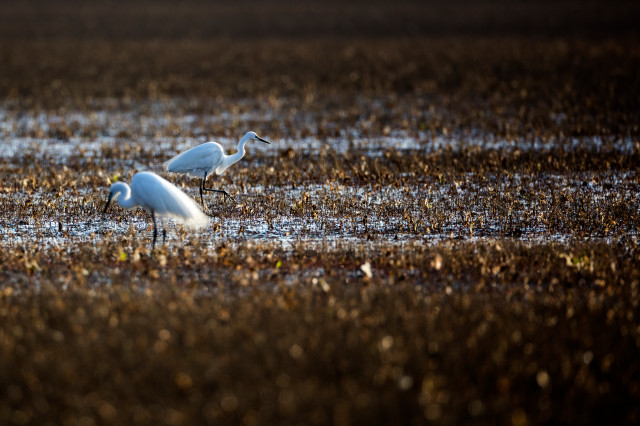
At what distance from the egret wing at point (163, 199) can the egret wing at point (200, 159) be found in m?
2.54

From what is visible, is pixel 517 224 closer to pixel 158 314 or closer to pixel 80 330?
pixel 158 314

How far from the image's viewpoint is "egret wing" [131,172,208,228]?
358 inches

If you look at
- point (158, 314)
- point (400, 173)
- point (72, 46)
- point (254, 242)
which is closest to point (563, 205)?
point (400, 173)

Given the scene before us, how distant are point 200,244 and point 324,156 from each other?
6903 millimetres

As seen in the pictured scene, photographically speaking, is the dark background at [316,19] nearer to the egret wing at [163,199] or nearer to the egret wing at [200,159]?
the egret wing at [200,159]

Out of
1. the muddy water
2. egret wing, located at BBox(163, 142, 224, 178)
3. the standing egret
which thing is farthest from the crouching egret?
egret wing, located at BBox(163, 142, 224, 178)

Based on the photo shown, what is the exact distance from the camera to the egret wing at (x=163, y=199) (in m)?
9.09

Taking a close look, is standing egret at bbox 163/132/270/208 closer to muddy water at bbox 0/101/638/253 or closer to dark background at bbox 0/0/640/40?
muddy water at bbox 0/101/638/253

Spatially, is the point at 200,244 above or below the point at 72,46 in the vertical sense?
below

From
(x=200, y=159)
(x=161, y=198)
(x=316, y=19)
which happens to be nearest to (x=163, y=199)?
(x=161, y=198)

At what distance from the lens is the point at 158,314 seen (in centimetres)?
679

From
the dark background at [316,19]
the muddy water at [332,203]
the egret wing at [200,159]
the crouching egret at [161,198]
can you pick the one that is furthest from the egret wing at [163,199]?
the dark background at [316,19]

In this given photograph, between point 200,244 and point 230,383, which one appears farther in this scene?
point 200,244

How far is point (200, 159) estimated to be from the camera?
39.0 ft
